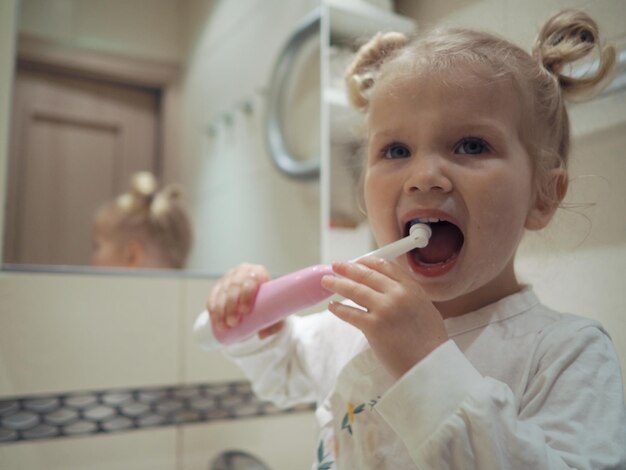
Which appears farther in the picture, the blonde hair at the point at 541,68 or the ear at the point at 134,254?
the ear at the point at 134,254

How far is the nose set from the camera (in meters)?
0.33

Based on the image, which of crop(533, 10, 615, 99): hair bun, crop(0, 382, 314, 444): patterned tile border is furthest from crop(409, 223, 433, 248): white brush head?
crop(0, 382, 314, 444): patterned tile border

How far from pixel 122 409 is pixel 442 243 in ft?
1.75

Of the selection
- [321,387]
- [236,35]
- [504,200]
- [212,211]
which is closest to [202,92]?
[236,35]

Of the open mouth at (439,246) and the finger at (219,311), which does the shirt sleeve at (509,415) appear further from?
the finger at (219,311)

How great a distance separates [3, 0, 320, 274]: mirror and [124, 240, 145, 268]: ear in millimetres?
72

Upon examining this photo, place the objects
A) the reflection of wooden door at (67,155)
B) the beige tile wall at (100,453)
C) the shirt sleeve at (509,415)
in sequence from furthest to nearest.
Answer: the reflection of wooden door at (67,155), the beige tile wall at (100,453), the shirt sleeve at (509,415)

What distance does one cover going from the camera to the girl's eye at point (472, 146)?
1.12 feet

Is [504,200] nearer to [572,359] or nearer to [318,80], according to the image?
[572,359]

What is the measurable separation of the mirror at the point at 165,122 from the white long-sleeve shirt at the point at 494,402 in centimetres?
49

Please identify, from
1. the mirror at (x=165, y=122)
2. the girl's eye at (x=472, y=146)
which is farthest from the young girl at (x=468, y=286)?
the mirror at (x=165, y=122)

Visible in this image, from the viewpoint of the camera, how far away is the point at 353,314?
316 millimetres

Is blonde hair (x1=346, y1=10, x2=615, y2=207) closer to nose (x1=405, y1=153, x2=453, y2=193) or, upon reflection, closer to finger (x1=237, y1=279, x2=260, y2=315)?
nose (x1=405, y1=153, x2=453, y2=193)

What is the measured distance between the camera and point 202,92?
122cm
